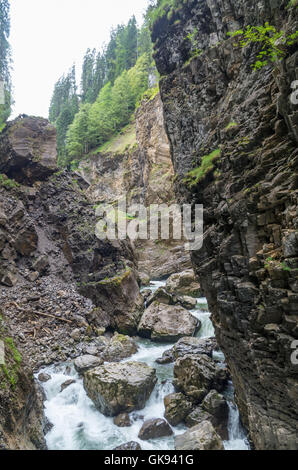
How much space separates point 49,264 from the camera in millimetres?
20891

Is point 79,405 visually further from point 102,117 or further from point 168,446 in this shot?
point 102,117

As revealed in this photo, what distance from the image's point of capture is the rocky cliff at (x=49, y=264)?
15.1m

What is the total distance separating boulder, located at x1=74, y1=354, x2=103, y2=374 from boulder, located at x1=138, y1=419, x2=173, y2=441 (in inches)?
171

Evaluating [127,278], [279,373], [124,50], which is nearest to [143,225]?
[127,278]

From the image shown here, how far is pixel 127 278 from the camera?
18453mm

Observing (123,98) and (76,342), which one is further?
(123,98)

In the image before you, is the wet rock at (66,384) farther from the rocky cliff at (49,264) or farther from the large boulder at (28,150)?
the large boulder at (28,150)

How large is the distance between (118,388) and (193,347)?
14.9 feet

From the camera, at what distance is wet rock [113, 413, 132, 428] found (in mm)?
9352

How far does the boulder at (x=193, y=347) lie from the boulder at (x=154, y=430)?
12.1 feet

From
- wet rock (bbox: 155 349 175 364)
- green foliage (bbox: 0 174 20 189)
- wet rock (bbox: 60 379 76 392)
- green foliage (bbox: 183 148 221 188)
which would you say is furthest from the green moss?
green foliage (bbox: 0 174 20 189)

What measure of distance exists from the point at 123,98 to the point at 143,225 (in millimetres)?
30657

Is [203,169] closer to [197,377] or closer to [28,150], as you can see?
[197,377]

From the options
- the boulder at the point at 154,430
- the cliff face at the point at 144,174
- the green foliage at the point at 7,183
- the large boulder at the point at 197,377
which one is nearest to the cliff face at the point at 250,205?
the large boulder at the point at 197,377
